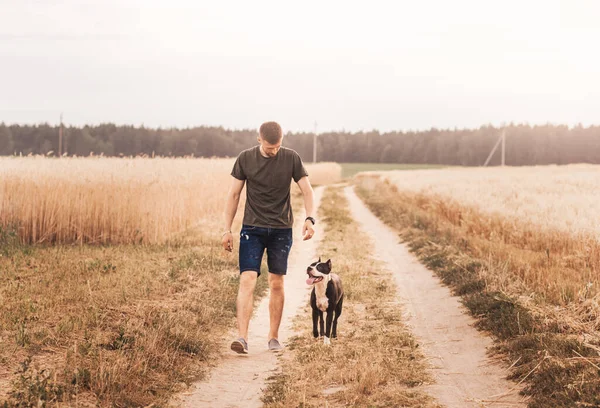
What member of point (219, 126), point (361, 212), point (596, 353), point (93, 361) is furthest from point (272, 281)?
point (219, 126)

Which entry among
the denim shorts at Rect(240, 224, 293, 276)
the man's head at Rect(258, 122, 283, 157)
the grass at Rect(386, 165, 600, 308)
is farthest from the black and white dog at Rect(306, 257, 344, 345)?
the grass at Rect(386, 165, 600, 308)

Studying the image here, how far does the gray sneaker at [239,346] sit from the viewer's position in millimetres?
6760

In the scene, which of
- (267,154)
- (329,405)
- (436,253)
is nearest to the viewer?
(329,405)

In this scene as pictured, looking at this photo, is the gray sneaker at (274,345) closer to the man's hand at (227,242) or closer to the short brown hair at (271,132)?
the man's hand at (227,242)

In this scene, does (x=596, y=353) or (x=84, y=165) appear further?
(x=84, y=165)

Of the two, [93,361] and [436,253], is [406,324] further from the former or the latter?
[436,253]

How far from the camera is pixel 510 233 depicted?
14.8m

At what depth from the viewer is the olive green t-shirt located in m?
6.77

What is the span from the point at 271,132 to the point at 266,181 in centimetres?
57

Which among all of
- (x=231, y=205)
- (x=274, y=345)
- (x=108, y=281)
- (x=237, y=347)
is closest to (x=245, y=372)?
(x=237, y=347)

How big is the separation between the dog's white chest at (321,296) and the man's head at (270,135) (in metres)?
1.77

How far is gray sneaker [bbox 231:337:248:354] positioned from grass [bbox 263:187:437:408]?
462 mm

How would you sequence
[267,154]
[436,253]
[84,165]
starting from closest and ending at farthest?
[267,154], [436,253], [84,165]

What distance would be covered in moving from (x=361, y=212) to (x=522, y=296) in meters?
18.8
